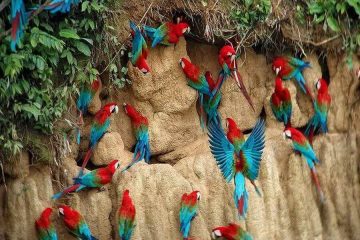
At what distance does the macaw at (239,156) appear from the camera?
6.64 meters

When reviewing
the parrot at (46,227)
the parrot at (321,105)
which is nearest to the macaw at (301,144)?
the parrot at (321,105)

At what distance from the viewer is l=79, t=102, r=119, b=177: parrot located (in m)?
6.55

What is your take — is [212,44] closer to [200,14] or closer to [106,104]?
[200,14]

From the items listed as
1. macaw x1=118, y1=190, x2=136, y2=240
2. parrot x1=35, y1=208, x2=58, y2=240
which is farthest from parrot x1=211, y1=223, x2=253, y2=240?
parrot x1=35, y1=208, x2=58, y2=240

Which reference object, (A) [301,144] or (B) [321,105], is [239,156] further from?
(B) [321,105]

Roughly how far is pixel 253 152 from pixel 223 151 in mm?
213

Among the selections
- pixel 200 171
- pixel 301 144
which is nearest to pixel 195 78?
pixel 200 171

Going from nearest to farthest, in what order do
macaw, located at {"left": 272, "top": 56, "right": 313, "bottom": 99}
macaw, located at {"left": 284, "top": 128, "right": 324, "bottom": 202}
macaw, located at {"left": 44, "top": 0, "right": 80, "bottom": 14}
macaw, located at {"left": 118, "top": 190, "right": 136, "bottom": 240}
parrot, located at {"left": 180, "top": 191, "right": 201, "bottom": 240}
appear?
macaw, located at {"left": 44, "top": 0, "right": 80, "bottom": 14}, macaw, located at {"left": 118, "top": 190, "right": 136, "bottom": 240}, parrot, located at {"left": 180, "top": 191, "right": 201, "bottom": 240}, macaw, located at {"left": 284, "top": 128, "right": 324, "bottom": 202}, macaw, located at {"left": 272, "top": 56, "right": 313, "bottom": 99}

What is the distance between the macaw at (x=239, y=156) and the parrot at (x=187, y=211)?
0.31 metres

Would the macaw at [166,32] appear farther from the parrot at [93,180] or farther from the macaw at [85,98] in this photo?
the parrot at [93,180]

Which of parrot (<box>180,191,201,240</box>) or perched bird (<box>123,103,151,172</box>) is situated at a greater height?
perched bird (<box>123,103,151,172</box>)

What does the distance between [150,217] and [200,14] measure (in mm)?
1502

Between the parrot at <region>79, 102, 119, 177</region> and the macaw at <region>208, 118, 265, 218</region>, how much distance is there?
73 centimetres

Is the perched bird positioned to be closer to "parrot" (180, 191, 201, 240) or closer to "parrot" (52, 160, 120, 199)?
"parrot" (52, 160, 120, 199)
